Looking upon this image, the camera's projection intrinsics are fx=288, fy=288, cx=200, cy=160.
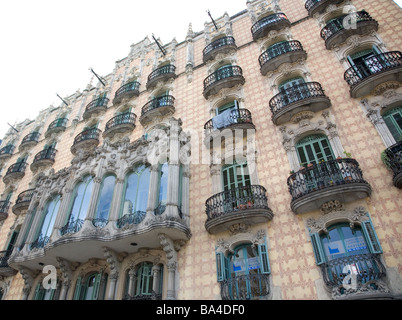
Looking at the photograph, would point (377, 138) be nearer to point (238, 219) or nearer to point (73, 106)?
point (238, 219)

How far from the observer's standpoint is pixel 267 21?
19.0 m

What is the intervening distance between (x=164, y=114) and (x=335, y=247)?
12.5 m

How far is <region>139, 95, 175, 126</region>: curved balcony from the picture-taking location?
705 inches

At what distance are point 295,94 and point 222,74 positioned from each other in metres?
5.53

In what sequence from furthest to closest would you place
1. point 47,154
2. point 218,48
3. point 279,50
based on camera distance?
1. point 47,154
2. point 218,48
3. point 279,50

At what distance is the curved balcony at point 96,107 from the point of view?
73.1 ft

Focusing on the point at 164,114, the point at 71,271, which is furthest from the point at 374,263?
the point at 164,114

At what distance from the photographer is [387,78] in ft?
38.4

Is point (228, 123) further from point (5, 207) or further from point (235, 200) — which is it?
point (5, 207)

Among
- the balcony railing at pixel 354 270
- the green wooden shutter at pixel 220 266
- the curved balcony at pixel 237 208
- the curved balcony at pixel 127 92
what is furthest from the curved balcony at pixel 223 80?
the balcony railing at pixel 354 270

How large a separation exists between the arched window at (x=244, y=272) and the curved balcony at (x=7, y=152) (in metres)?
23.6

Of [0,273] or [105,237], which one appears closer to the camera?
[105,237]

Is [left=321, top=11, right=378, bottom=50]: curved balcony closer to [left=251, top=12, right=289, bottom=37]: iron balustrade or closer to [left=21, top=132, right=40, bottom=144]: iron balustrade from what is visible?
[left=251, top=12, right=289, bottom=37]: iron balustrade

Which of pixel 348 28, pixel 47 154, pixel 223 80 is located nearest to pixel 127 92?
pixel 47 154
